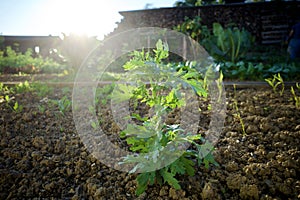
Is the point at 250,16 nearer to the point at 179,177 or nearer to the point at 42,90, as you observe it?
the point at 42,90

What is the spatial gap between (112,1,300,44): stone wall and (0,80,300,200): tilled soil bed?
731 cm

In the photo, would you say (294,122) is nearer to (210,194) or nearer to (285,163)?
(285,163)

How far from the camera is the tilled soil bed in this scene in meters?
1.17

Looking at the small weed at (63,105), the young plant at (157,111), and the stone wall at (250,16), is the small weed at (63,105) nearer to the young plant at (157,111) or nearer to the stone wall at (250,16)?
the young plant at (157,111)

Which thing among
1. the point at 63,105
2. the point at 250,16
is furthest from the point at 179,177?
the point at 250,16

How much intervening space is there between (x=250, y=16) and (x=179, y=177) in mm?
8644

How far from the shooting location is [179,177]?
49.2 inches

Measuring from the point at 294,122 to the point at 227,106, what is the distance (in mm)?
553

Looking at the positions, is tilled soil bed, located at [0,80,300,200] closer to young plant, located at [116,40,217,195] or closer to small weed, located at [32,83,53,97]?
young plant, located at [116,40,217,195]

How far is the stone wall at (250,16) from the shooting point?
8148mm

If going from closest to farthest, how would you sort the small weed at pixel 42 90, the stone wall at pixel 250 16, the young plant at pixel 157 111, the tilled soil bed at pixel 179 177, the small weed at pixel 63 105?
the young plant at pixel 157 111
the tilled soil bed at pixel 179 177
the small weed at pixel 63 105
the small weed at pixel 42 90
the stone wall at pixel 250 16

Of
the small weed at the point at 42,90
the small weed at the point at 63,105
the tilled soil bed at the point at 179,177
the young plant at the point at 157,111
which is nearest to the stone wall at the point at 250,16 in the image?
the small weed at the point at 42,90

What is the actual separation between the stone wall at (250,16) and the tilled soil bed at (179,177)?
7308mm

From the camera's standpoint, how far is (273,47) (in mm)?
7887
